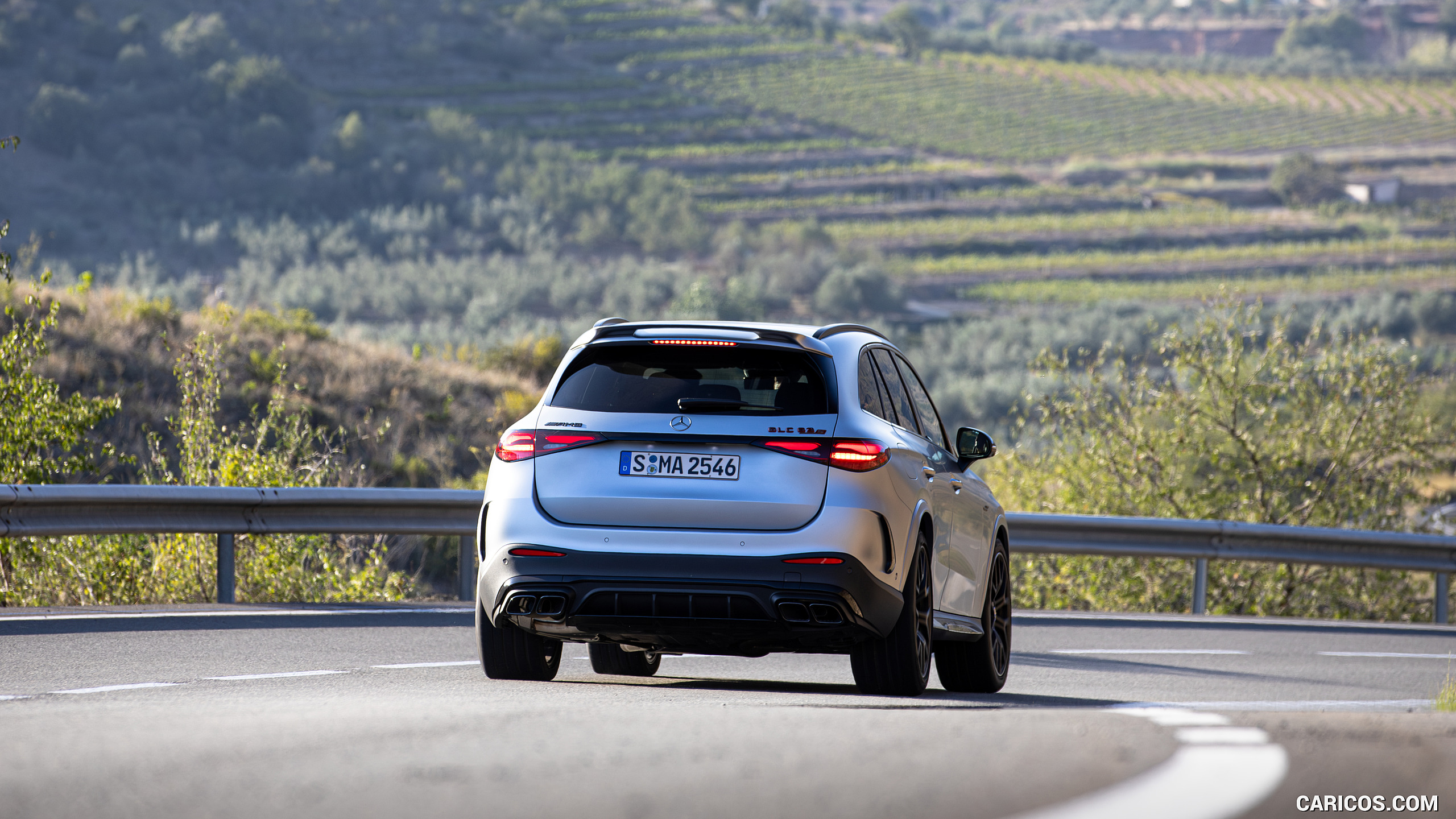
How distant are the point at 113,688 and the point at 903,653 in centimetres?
341

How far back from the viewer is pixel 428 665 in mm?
Result: 8734

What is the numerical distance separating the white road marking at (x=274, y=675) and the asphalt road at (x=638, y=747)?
33 millimetres

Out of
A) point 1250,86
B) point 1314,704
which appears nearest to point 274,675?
point 1314,704

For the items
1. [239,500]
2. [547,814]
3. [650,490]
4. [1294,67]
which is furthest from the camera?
[1294,67]

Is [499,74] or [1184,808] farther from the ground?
[1184,808]

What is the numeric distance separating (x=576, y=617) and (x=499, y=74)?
127575mm

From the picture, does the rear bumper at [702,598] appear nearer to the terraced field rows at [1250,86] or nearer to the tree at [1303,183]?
the tree at [1303,183]

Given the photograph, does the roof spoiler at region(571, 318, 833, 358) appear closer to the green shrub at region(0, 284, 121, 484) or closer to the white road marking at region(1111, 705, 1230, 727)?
the white road marking at region(1111, 705, 1230, 727)

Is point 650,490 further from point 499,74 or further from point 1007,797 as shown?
point 499,74

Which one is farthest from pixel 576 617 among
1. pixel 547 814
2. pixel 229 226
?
pixel 229 226

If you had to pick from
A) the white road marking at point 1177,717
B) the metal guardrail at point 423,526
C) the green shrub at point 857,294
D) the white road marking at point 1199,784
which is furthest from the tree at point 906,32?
the white road marking at point 1199,784

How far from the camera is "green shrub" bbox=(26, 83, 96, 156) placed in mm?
101062

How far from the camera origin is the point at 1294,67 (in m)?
148
